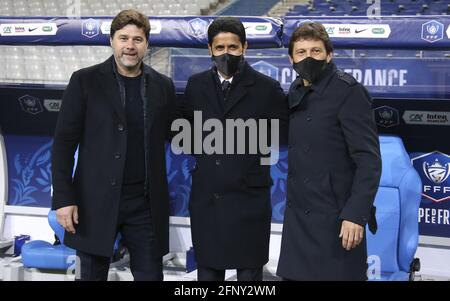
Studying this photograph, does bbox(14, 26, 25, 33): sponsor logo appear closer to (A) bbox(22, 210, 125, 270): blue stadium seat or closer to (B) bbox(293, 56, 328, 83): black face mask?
(A) bbox(22, 210, 125, 270): blue stadium seat

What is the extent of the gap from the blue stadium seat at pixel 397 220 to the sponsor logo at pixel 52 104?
2.32 metres

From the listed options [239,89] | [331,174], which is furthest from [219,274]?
[239,89]

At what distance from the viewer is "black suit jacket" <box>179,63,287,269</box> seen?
2428mm

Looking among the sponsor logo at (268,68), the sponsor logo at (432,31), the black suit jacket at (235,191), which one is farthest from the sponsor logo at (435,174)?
the black suit jacket at (235,191)

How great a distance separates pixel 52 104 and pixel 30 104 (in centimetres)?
18

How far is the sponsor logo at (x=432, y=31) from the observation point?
3.20 m

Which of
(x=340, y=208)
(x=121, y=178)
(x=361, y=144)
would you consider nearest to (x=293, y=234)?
(x=340, y=208)

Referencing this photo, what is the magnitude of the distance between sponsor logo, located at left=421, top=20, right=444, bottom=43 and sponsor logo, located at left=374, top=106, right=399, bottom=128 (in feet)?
2.17

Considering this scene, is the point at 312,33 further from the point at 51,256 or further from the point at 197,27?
the point at 51,256

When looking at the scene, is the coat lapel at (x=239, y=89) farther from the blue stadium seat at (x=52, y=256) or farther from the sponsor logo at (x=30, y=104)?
the sponsor logo at (x=30, y=104)

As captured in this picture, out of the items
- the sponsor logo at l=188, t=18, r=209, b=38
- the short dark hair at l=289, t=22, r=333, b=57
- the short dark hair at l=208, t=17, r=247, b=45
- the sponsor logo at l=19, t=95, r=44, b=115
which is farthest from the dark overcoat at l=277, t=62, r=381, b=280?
the sponsor logo at l=19, t=95, r=44, b=115

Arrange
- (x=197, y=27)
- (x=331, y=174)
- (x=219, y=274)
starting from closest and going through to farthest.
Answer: (x=331, y=174) < (x=219, y=274) < (x=197, y=27)

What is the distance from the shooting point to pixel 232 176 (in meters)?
2.42

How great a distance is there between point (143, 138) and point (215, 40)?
19.1 inches
